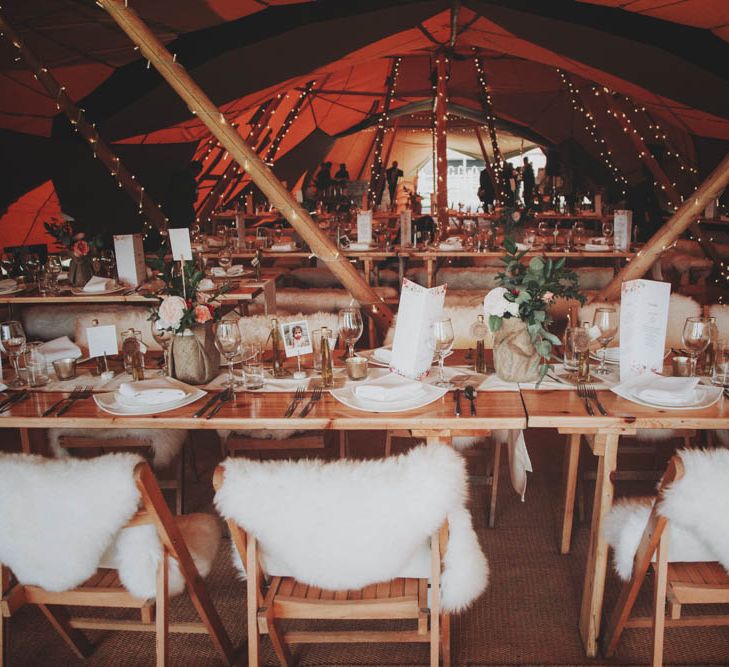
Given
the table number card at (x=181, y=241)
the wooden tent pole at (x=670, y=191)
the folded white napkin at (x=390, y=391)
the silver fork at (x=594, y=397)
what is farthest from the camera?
the wooden tent pole at (x=670, y=191)

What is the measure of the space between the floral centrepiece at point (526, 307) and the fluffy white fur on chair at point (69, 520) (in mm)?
1185

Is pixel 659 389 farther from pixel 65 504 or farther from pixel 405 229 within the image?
pixel 405 229

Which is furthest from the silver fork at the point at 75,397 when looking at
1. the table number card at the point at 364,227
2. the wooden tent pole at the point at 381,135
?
the wooden tent pole at the point at 381,135

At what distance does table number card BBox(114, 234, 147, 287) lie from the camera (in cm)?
389

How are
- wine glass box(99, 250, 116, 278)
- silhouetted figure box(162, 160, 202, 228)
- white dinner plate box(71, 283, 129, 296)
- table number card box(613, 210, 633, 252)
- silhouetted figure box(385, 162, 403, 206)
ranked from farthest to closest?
1. silhouetted figure box(385, 162, 403, 206)
2. silhouetted figure box(162, 160, 202, 228)
3. table number card box(613, 210, 633, 252)
4. wine glass box(99, 250, 116, 278)
5. white dinner plate box(71, 283, 129, 296)

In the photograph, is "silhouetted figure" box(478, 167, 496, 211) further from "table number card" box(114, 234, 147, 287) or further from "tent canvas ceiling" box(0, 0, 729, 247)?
"table number card" box(114, 234, 147, 287)

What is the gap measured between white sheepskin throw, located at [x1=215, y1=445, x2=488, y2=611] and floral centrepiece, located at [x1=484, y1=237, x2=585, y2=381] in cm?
74

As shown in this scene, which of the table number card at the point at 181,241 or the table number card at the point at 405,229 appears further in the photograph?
the table number card at the point at 405,229

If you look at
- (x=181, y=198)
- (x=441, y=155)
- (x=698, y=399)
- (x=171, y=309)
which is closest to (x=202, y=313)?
(x=171, y=309)

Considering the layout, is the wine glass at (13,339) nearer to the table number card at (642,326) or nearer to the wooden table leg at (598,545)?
the wooden table leg at (598,545)

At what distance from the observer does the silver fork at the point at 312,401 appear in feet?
6.12

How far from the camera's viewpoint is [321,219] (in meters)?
8.08

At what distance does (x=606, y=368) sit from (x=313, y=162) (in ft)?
40.2

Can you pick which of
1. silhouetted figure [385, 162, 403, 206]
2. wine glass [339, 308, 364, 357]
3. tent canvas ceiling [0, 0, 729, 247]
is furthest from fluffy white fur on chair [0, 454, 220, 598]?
silhouetted figure [385, 162, 403, 206]
